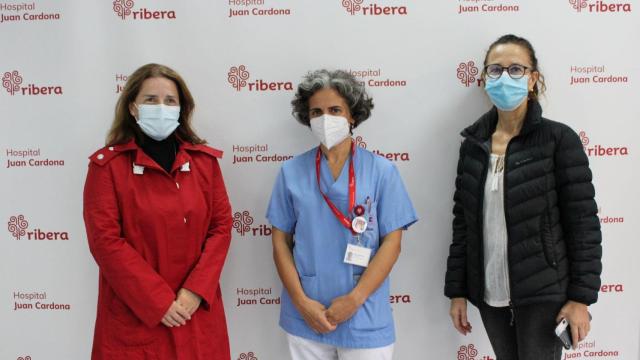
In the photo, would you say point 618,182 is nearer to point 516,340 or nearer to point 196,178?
point 516,340

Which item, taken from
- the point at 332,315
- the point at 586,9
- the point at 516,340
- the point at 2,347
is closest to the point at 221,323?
the point at 332,315

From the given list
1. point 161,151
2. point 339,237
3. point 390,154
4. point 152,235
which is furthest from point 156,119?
point 390,154

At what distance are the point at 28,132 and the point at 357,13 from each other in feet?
5.62

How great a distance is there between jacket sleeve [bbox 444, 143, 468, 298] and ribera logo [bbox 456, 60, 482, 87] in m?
0.42

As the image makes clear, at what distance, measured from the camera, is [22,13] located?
2.24 meters

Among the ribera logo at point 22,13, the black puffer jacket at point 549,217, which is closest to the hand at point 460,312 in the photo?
the black puffer jacket at point 549,217

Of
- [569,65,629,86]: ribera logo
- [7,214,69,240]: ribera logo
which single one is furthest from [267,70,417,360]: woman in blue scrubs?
[7,214,69,240]: ribera logo

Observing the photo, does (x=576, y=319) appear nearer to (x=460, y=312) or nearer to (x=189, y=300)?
(x=460, y=312)

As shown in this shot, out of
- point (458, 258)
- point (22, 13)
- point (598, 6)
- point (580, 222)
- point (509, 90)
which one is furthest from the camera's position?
point (22, 13)

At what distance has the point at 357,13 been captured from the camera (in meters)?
2.16

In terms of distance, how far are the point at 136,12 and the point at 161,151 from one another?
83cm

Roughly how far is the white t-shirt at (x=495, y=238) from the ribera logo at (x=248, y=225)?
102cm

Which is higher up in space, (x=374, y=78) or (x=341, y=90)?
(x=374, y=78)

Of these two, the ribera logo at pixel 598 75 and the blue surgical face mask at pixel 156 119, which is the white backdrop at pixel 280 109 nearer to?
the ribera logo at pixel 598 75
